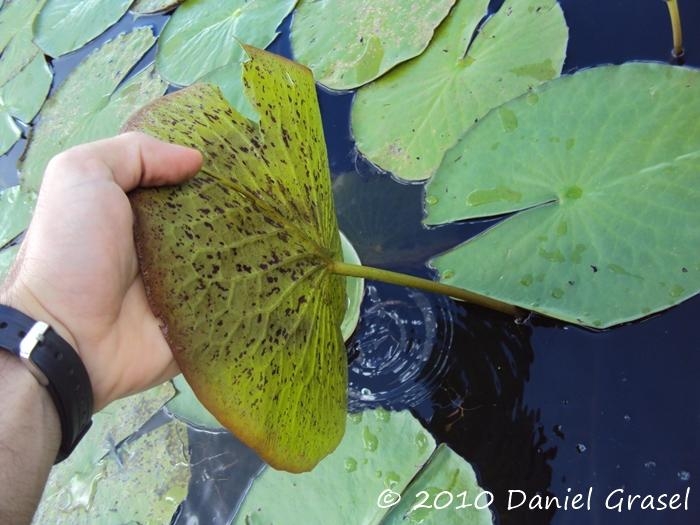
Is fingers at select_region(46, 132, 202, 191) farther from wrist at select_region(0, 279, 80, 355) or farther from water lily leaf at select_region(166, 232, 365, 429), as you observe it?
water lily leaf at select_region(166, 232, 365, 429)

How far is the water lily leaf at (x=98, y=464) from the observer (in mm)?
1373

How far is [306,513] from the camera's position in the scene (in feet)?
3.64

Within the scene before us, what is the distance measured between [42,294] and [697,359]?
1.03m

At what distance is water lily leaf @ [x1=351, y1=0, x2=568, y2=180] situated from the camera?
132cm

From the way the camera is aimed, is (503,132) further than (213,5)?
No

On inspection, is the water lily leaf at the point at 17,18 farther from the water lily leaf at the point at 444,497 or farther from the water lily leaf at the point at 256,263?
the water lily leaf at the point at 444,497

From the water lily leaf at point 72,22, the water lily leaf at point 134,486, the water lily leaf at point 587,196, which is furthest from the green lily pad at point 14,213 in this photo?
the water lily leaf at point 587,196

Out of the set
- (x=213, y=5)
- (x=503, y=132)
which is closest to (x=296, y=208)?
(x=503, y=132)

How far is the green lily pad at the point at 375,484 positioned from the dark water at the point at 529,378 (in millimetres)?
49

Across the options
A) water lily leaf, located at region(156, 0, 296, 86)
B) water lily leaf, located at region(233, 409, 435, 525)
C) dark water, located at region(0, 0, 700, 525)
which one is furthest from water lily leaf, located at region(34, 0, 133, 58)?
water lily leaf, located at region(233, 409, 435, 525)

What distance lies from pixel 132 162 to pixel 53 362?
0.99 ft

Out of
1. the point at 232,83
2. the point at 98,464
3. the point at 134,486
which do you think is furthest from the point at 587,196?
the point at 98,464

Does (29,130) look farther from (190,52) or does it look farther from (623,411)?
(623,411)

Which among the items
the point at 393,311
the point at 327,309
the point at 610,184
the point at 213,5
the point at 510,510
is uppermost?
the point at 213,5
